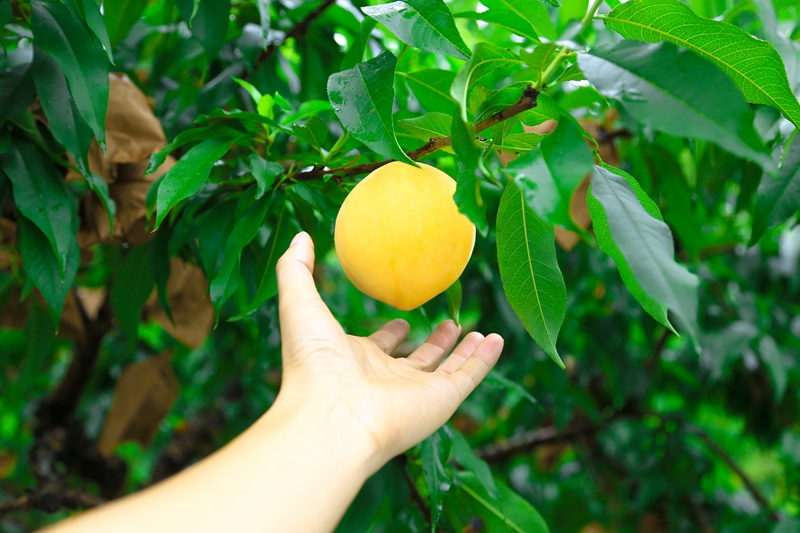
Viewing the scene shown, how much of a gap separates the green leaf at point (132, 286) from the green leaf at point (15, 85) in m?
0.31

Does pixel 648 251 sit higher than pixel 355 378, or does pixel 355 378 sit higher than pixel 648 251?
pixel 648 251

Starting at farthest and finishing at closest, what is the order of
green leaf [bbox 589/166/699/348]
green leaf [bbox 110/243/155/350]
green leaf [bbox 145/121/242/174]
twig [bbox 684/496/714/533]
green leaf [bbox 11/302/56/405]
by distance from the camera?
twig [bbox 684/496/714/533], green leaf [bbox 11/302/56/405], green leaf [bbox 110/243/155/350], green leaf [bbox 145/121/242/174], green leaf [bbox 589/166/699/348]

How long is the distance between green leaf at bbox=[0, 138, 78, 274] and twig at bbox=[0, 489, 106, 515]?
78cm

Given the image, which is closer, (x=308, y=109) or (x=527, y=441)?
(x=308, y=109)

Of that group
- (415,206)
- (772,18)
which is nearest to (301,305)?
(415,206)

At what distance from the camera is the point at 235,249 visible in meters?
0.66

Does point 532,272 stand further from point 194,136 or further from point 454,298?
point 194,136

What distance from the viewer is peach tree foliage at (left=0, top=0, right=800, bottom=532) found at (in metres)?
0.46

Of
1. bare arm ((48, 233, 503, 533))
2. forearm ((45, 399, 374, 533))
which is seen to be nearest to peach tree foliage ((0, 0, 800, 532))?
bare arm ((48, 233, 503, 533))

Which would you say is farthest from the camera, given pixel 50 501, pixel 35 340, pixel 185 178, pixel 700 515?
pixel 700 515

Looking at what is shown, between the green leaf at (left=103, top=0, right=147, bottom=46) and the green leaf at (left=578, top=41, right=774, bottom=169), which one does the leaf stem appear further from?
the green leaf at (left=103, top=0, right=147, bottom=46)

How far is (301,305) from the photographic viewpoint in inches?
23.0

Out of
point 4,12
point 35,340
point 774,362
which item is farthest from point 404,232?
point 774,362

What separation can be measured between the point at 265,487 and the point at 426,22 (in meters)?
0.45
